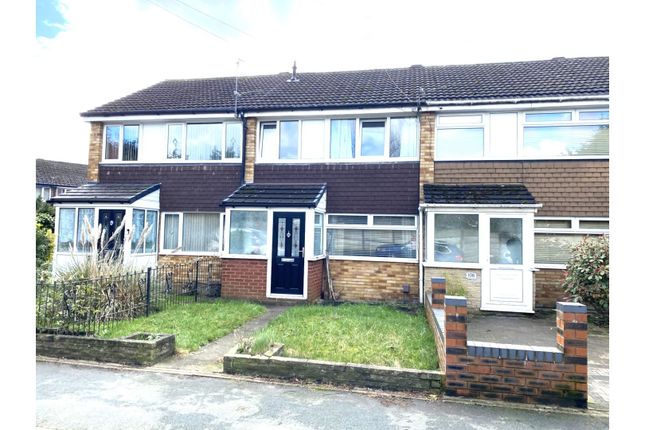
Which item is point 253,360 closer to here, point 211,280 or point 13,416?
point 13,416

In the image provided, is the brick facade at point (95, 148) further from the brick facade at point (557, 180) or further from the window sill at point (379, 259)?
the brick facade at point (557, 180)

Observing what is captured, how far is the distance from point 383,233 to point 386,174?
1575 millimetres

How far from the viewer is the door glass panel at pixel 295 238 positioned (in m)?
9.57

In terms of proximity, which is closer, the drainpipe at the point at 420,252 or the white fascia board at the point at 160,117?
the drainpipe at the point at 420,252

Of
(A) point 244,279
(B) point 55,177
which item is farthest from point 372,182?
(B) point 55,177

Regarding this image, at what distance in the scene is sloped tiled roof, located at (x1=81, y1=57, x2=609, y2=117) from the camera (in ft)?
32.2

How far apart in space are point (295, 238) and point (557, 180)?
656 cm

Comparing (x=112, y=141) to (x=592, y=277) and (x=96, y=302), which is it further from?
(x=592, y=277)

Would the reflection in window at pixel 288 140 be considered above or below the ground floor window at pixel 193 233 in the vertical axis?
above

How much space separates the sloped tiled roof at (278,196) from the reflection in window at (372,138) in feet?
5.15

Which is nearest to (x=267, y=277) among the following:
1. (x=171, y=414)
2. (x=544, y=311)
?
(x=171, y=414)

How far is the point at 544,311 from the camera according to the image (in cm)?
859

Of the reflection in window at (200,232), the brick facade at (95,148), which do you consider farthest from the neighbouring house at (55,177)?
the reflection in window at (200,232)

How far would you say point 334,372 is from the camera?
4.43 m
